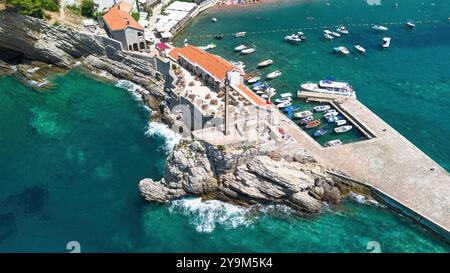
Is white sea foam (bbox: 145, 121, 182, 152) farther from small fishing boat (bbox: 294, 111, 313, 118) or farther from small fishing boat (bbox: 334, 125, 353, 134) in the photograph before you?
small fishing boat (bbox: 334, 125, 353, 134)

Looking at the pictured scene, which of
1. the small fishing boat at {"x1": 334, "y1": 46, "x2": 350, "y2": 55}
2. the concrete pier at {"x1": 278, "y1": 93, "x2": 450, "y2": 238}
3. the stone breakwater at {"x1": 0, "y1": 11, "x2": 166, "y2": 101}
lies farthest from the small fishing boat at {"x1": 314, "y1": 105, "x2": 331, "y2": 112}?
the stone breakwater at {"x1": 0, "y1": 11, "x2": 166, "y2": 101}

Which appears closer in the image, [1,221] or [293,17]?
[1,221]

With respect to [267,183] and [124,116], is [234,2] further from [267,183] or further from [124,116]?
[267,183]

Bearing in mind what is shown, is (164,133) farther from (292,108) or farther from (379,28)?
(379,28)

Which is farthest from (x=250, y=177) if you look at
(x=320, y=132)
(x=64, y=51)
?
(x=64, y=51)

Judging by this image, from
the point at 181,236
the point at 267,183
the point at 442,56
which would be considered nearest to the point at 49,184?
the point at 181,236
